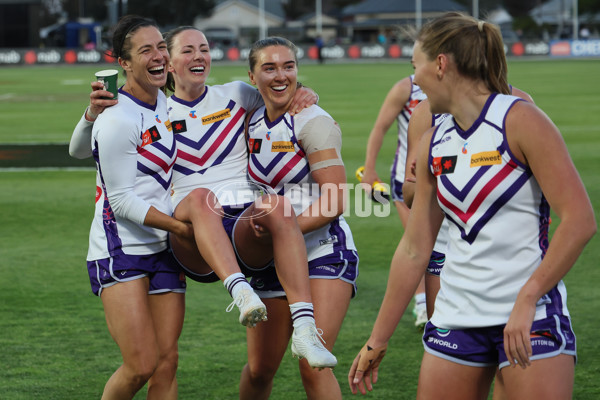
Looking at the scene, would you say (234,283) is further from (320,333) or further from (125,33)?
(125,33)

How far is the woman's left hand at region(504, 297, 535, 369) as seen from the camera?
9.71ft

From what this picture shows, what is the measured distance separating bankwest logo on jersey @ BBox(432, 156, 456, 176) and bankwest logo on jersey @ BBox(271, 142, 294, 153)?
1.47 metres

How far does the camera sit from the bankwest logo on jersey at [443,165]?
10.4 ft

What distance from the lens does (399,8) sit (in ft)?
356

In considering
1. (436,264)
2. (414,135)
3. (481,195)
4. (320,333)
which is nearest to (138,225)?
(320,333)

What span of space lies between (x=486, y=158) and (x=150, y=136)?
1.92 meters

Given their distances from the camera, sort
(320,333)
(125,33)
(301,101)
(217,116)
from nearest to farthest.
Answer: (320,333)
(125,33)
(301,101)
(217,116)

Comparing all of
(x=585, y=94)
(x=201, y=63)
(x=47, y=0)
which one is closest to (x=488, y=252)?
(x=201, y=63)

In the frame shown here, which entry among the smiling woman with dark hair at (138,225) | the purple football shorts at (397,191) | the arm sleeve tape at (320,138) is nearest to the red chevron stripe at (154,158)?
the smiling woman with dark hair at (138,225)

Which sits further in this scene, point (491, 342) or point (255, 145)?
point (255, 145)

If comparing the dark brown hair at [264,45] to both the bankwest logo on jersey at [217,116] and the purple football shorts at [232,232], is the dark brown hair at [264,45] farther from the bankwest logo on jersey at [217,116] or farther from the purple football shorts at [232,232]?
the purple football shorts at [232,232]

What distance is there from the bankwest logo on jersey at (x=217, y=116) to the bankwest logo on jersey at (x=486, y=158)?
2002mm

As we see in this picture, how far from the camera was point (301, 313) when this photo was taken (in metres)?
4.17

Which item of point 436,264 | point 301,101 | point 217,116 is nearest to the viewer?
point 301,101
